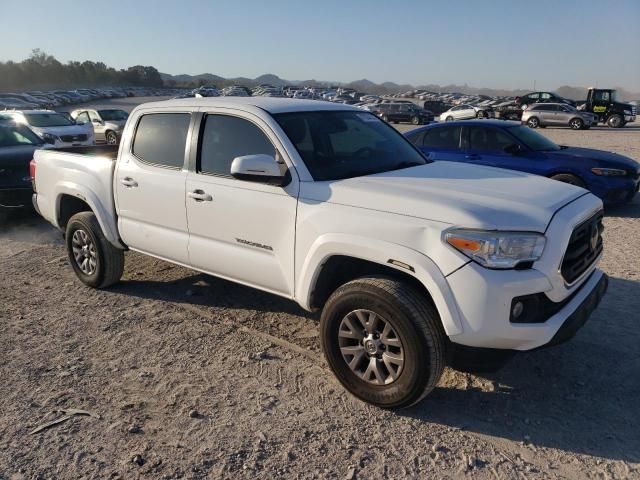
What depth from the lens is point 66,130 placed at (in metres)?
15.4

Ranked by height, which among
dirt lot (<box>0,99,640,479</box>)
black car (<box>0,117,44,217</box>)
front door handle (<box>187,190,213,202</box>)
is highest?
front door handle (<box>187,190,213,202</box>)

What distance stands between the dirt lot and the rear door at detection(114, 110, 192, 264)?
0.70 meters

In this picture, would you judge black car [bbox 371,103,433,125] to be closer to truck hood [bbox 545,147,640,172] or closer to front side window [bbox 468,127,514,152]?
front side window [bbox 468,127,514,152]

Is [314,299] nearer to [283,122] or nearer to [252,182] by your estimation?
[252,182]

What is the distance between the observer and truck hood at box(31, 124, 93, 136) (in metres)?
15.0

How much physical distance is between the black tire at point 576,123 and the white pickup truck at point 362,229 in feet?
91.5

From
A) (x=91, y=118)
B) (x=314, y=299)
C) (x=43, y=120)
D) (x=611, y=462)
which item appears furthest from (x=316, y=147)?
(x=91, y=118)

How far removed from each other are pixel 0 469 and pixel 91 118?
22086 millimetres

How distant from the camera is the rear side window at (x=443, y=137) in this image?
9055 mm

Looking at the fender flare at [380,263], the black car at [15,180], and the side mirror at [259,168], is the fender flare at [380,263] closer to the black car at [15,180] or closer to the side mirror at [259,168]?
the side mirror at [259,168]

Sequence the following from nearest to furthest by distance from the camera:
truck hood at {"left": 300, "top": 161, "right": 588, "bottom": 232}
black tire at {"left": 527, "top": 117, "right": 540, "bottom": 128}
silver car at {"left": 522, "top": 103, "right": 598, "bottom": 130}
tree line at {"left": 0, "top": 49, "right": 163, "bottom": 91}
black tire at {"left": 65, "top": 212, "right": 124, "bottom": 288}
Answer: truck hood at {"left": 300, "top": 161, "right": 588, "bottom": 232}
black tire at {"left": 65, "top": 212, "right": 124, "bottom": 288}
silver car at {"left": 522, "top": 103, "right": 598, "bottom": 130}
black tire at {"left": 527, "top": 117, "right": 540, "bottom": 128}
tree line at {"left": 0, "top": 49, "right": 163, "bottom": 91}

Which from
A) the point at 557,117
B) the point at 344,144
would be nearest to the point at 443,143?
the point at 344,144

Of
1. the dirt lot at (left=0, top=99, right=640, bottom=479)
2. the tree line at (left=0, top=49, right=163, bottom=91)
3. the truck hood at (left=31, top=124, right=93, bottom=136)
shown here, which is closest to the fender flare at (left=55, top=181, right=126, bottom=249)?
the dirt lot at (left=0, top=99, right=640, bottom=479)

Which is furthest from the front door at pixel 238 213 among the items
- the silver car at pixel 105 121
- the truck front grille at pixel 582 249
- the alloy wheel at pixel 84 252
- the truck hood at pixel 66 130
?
the silver car at pixel 105 121
